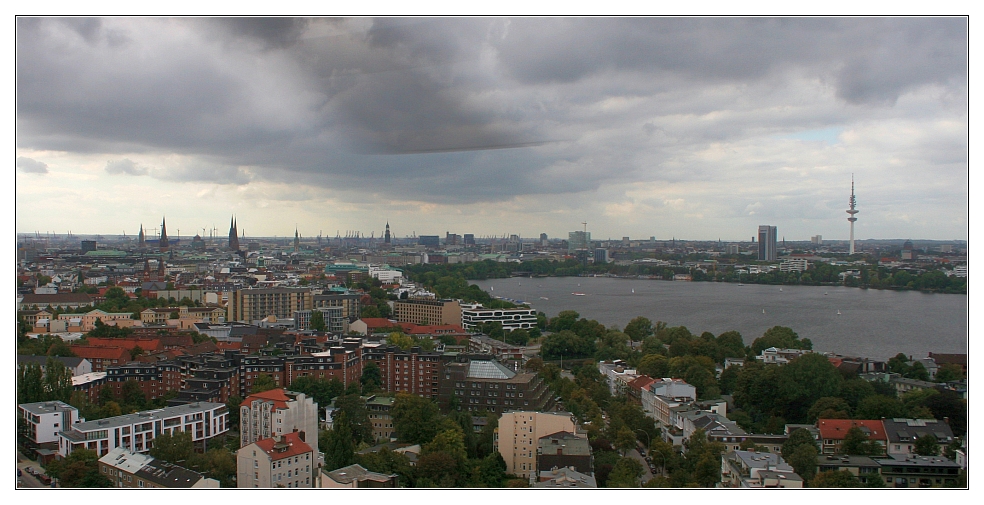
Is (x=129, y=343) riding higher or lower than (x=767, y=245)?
lower

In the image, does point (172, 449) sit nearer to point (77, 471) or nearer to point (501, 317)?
point (77, 471)

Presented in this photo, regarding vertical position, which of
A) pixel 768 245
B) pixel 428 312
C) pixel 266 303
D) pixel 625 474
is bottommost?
pixel 625 474

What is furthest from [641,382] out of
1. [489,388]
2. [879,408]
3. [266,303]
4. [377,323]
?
[266,303]

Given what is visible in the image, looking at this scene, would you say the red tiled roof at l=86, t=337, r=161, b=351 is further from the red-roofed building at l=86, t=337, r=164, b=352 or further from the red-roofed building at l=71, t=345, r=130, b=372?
the red-roofed building at l=71, t=345, r=130, b=372

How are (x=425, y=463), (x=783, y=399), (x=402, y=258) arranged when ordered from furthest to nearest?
(x=402, y=258)
(x=783, y=399)
(x=425, y=463)

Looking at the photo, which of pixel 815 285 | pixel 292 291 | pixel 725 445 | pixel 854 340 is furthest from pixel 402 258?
pixel 725 445

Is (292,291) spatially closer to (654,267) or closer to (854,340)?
(854,340)
